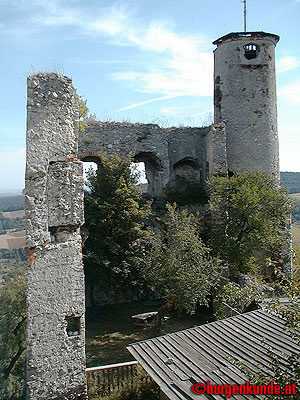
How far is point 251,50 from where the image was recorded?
43.3 feet

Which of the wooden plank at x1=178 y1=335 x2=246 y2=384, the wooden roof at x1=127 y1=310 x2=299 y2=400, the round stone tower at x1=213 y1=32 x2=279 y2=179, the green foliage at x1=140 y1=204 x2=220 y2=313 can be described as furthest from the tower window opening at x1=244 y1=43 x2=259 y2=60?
the wooden plank at x1=178 y1=335 x2=246 y2=384

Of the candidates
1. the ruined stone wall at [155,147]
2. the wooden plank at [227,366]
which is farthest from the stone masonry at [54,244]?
the ruined stone wall at [155,147]

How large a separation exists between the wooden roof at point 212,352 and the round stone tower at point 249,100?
709 cm

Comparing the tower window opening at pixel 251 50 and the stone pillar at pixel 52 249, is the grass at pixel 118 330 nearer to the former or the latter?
the stone pillar at pixel 52 249

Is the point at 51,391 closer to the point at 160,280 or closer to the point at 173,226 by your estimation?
the point at 160,280

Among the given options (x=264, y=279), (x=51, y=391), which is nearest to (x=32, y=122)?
(x=51, y=391)

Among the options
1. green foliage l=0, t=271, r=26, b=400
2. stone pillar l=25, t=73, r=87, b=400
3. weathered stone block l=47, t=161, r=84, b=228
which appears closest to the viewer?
stone pillar l=25, t=73, r=87, b=400

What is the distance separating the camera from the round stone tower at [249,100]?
42.8 feet

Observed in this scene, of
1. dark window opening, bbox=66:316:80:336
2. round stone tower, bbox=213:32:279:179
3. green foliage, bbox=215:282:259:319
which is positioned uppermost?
round stone tower, bbox=213:32:279:179

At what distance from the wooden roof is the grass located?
2814mm

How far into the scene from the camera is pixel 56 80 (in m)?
6.63

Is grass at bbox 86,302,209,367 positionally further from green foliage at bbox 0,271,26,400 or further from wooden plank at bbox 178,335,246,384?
wooden plank at bbox 178,335,246,384

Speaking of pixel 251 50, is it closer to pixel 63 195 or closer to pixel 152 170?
pixel 152 170

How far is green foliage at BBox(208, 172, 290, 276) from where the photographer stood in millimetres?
10773
